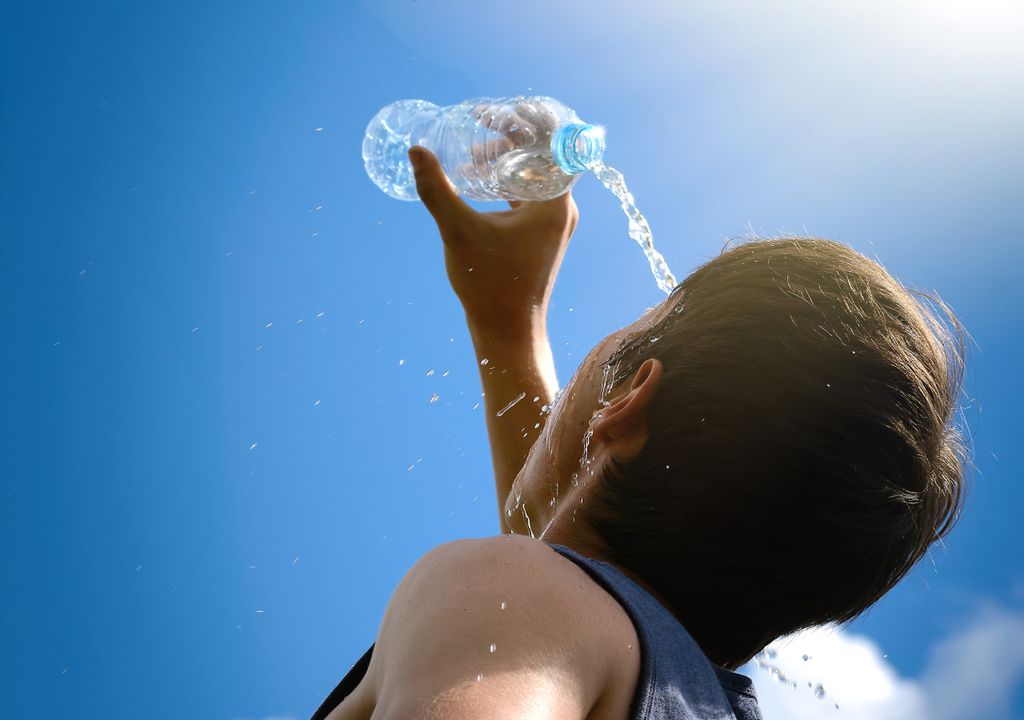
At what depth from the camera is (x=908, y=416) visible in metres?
1.73

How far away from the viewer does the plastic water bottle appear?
2.45m

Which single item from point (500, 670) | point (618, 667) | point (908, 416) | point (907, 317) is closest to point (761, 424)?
point (908, 416)

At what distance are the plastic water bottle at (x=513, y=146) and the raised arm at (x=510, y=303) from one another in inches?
4.9

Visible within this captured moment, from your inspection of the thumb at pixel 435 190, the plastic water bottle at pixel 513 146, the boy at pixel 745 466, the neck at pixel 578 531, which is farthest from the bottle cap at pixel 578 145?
the neck at pixel 578 531

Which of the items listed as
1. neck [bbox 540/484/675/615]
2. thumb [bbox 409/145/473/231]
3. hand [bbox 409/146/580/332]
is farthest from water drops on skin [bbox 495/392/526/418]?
neck [bbox 540/484/675/615]

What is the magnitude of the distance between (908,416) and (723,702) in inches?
24.1

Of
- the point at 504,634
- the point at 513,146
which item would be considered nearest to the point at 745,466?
the point at 504,634

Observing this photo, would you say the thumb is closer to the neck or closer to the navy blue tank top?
the neck

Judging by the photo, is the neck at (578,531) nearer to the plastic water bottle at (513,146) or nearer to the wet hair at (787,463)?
the wet hair at (787,463)

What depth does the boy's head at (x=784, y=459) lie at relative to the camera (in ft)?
5.57

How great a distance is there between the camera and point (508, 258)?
2.76m

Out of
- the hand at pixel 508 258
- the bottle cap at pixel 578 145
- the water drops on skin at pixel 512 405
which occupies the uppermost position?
the bottle cap at pixel 578 145

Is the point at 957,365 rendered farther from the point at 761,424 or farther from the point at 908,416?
the point at 761,424

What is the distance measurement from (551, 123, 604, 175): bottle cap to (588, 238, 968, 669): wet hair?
27.7 inches
